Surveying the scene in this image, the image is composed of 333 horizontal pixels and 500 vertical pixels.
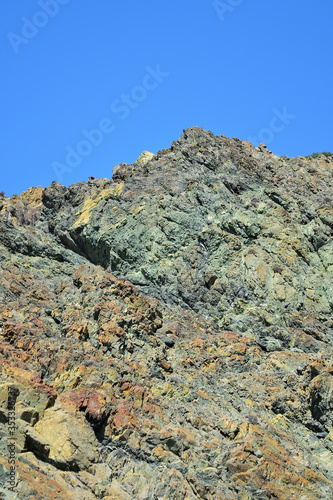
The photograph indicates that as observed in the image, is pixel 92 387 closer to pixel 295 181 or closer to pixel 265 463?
pixel 265 463

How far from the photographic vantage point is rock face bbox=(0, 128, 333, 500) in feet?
71.1

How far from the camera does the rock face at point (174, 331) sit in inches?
853

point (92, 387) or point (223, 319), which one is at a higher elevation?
point (223, 319)

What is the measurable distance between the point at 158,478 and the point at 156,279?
A: 71.9 ft

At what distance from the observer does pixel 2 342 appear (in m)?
26.1

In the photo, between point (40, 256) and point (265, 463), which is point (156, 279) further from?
point (265, 463)

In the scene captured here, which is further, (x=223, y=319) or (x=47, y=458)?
(x=223, y=319)

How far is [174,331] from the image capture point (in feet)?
115

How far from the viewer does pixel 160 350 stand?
32312 mm

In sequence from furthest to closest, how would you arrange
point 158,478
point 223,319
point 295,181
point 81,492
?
point 295,181 → point 223,319 → point 158,478 → point 81,492

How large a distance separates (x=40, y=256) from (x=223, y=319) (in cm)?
1625

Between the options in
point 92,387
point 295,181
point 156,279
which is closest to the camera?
point 92,387

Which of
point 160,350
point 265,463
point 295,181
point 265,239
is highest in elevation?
point 295,181

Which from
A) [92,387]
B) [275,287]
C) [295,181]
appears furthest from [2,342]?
[295,181]
